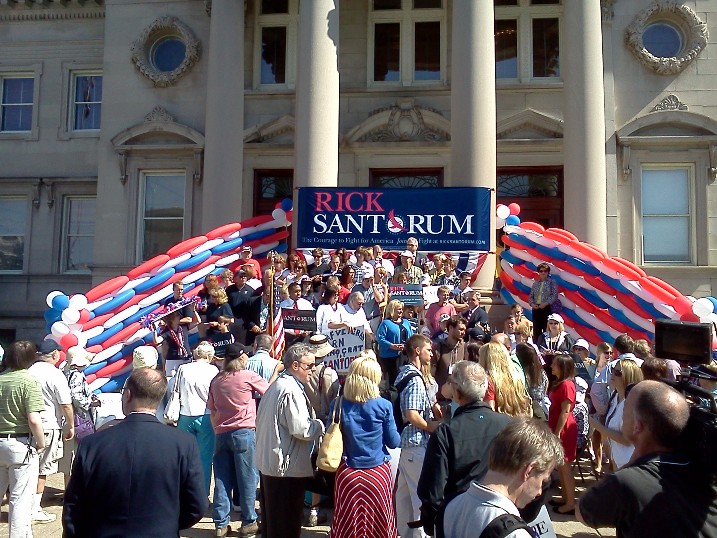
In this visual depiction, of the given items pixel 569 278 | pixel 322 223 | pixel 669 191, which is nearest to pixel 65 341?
pixel 322 223

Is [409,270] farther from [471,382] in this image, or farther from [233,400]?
[471,382]

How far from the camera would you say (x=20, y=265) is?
69.6 ft

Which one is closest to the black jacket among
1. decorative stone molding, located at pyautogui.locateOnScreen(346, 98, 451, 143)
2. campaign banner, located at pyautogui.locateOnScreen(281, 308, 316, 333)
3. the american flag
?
campaign banner, located at pyautogui.locateOnScreen(281, 308, 316, 333)

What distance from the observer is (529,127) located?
Answer: 58.2 feet

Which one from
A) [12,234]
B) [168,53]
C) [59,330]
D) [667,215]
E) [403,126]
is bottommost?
[59,330]

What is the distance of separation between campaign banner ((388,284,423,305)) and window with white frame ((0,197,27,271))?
15180 mm

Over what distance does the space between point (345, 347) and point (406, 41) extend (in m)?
11.8

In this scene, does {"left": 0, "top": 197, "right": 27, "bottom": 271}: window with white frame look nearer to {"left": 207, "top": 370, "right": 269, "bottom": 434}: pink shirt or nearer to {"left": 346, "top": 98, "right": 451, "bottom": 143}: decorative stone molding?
{"left": 346, "top": 98, "right": 451, "bottom": 143}: decorative stone molding

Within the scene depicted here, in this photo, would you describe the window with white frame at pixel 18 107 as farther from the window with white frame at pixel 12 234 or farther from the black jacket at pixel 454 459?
the black jacket at pixel 454 459

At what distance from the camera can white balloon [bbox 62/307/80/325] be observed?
10.8 metres

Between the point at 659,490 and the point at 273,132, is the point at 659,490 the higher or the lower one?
the lower one

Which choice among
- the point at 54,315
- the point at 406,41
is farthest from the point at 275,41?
the point at 54,315

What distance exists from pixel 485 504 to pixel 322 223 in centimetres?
1148

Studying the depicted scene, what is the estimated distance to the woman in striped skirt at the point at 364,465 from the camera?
5.64 metres
